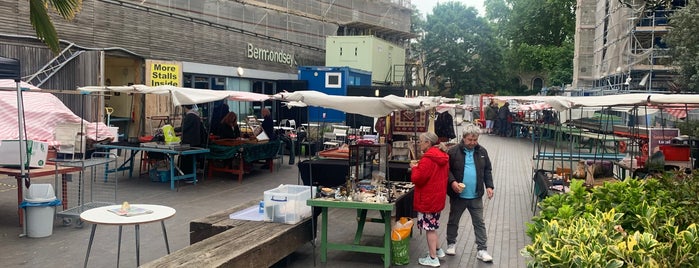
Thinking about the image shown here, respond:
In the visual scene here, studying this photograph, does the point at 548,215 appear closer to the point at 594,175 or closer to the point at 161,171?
the point at 594,175

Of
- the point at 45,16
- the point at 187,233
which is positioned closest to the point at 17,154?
the point at 45,16

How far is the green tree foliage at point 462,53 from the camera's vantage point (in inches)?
2201

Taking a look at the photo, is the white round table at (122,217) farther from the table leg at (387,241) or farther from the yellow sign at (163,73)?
the yellow sign at (163,73)

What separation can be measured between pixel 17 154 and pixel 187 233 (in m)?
2.67

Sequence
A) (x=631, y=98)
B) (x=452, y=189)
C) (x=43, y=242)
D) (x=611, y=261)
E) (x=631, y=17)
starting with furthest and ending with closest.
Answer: (x=631, y=17), (x=631, y=98), (x=43, y=242), (x=452, y=189), (x=611, y=261)

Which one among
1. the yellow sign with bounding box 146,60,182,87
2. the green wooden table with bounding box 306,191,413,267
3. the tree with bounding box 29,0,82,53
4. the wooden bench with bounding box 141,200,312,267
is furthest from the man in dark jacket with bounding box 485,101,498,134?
the tree with bounding box 29,0,82,53

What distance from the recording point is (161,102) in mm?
19109

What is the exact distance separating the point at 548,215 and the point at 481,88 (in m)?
53.8

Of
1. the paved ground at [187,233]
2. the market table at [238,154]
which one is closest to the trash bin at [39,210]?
the paved ground at [187,233]

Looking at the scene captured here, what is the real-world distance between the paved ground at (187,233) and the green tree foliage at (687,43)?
40.3 feet

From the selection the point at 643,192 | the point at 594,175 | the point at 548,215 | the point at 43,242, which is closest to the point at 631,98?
the point at 594,175

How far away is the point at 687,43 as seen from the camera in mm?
22188

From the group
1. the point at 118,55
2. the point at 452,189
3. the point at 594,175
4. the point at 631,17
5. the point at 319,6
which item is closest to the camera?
the point at 452,189

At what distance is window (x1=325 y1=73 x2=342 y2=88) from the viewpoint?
946 inches
